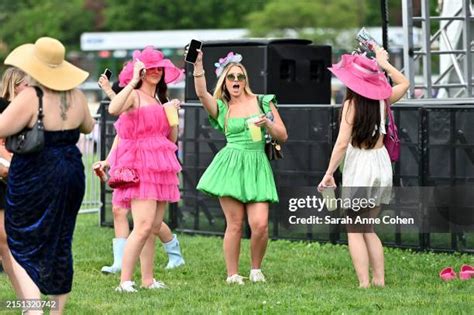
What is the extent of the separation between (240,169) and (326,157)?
9.04 ft

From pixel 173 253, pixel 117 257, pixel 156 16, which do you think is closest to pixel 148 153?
pixel 117 257

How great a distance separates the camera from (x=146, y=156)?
10094mm

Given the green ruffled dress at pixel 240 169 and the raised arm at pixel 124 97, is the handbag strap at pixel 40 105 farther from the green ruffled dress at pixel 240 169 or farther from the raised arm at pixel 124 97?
the green ruffled dress at pixel 240 169

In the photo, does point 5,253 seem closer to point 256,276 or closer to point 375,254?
point 256,276

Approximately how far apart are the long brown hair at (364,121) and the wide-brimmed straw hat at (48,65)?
259 centimetres

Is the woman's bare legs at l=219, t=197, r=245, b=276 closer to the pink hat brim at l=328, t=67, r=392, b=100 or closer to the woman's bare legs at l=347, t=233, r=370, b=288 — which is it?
the woman's bare legs at l=347, t=233, r=370, b=288

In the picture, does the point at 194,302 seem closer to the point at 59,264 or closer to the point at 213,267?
the point at 59,264

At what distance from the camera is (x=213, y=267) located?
11.7 metres

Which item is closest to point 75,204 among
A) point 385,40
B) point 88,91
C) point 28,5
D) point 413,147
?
point 413,147

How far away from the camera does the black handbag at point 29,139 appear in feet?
26.0

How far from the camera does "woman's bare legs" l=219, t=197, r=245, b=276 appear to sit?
1050 cm

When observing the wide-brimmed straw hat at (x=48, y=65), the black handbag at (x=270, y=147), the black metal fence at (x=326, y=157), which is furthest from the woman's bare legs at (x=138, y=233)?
the black metal fence at (x=326, y=157)

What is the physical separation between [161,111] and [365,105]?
1602mm

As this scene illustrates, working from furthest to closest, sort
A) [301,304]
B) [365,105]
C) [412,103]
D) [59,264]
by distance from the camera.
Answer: [412,103] < [365,105] < [301,304] < [59,264]
